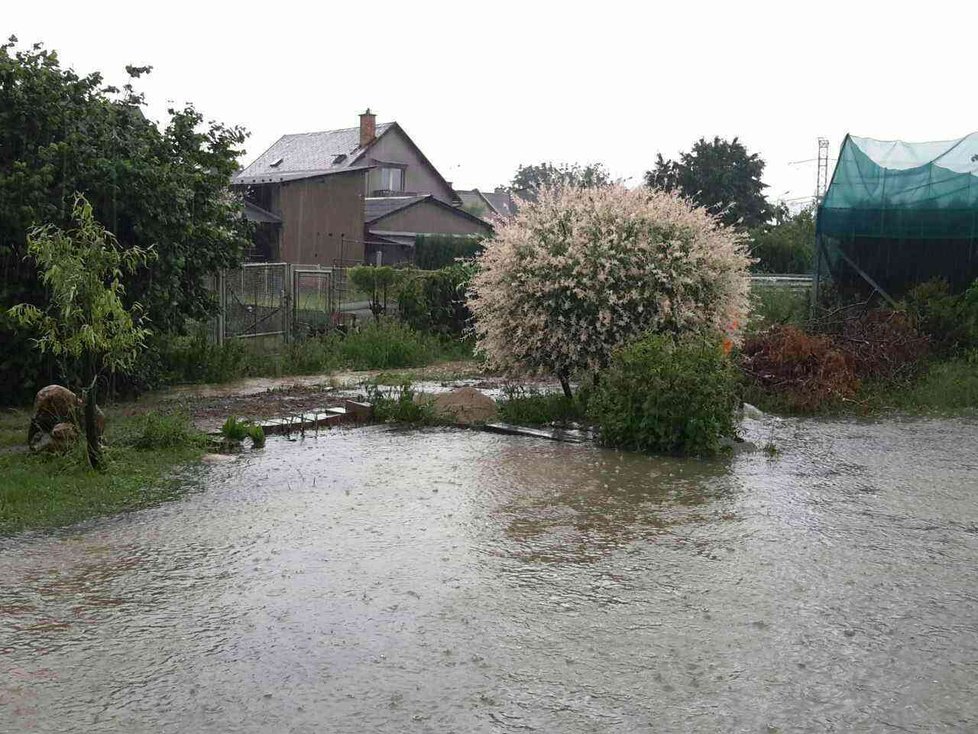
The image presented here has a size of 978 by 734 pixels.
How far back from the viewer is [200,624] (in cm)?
574

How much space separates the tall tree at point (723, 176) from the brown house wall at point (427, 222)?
1003 centimetres

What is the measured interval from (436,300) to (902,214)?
29.9 feet

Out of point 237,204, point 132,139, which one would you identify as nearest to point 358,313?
point 237,204

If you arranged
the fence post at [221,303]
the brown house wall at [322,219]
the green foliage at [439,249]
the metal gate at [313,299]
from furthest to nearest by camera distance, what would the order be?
the brown house wall at [322,219]
the green foliage at [439,249]
the metal gate at [313,299]
the fence post at [221,303]

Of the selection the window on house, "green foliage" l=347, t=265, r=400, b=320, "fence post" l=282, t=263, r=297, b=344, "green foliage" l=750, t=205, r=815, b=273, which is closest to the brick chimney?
the window on house

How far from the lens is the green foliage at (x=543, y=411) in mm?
12508

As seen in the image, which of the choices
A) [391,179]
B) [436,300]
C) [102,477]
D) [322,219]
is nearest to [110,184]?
[102,477]

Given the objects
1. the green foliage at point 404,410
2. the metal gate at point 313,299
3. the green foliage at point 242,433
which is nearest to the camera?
the green foliage at point 242,433

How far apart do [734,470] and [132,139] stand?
9.26 meters

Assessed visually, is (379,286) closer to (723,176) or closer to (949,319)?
(949,319)

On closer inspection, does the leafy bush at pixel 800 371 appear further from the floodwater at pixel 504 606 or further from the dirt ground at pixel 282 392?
the floodwater at pixel 504 606

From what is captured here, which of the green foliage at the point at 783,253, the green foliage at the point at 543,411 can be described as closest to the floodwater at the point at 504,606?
the green foliage at the point at 543,411

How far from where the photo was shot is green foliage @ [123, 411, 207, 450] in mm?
10492

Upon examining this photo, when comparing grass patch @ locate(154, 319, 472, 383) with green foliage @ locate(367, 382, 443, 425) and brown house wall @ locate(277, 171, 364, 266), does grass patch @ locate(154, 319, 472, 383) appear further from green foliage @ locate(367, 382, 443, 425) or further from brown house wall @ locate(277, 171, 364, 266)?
brown house wall @ locate(277, 171, 364, 266)
